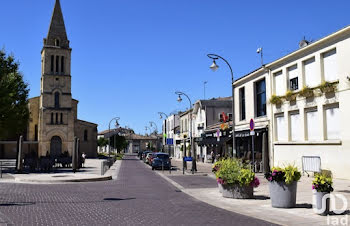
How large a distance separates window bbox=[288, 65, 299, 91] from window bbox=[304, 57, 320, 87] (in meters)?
1.00

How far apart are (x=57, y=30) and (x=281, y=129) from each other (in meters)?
50.2

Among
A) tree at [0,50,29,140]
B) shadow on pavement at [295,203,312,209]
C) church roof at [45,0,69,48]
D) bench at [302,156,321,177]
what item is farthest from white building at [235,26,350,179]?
church roof at [45,0,69,48]

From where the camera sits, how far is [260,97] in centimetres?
2775

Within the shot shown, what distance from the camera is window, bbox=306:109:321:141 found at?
2035 cm

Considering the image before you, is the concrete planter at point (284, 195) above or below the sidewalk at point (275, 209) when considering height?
above

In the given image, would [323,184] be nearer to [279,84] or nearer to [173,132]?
[279,84]

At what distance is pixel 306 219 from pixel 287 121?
590 inches

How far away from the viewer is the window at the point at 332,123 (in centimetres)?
1878

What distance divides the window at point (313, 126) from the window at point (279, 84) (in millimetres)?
3110

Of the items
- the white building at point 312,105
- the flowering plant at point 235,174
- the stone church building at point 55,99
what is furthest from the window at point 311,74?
the stone church building at point 55,99

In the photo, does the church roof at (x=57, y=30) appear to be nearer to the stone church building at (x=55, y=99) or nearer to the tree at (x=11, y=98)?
the stone church building at (x=55, y=99)

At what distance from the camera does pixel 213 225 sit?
26.2 ft

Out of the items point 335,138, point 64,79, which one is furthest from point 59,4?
point 335,138

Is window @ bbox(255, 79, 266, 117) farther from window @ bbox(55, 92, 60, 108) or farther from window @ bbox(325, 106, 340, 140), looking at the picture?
window @ bbox(55, 92, 60, 108)
